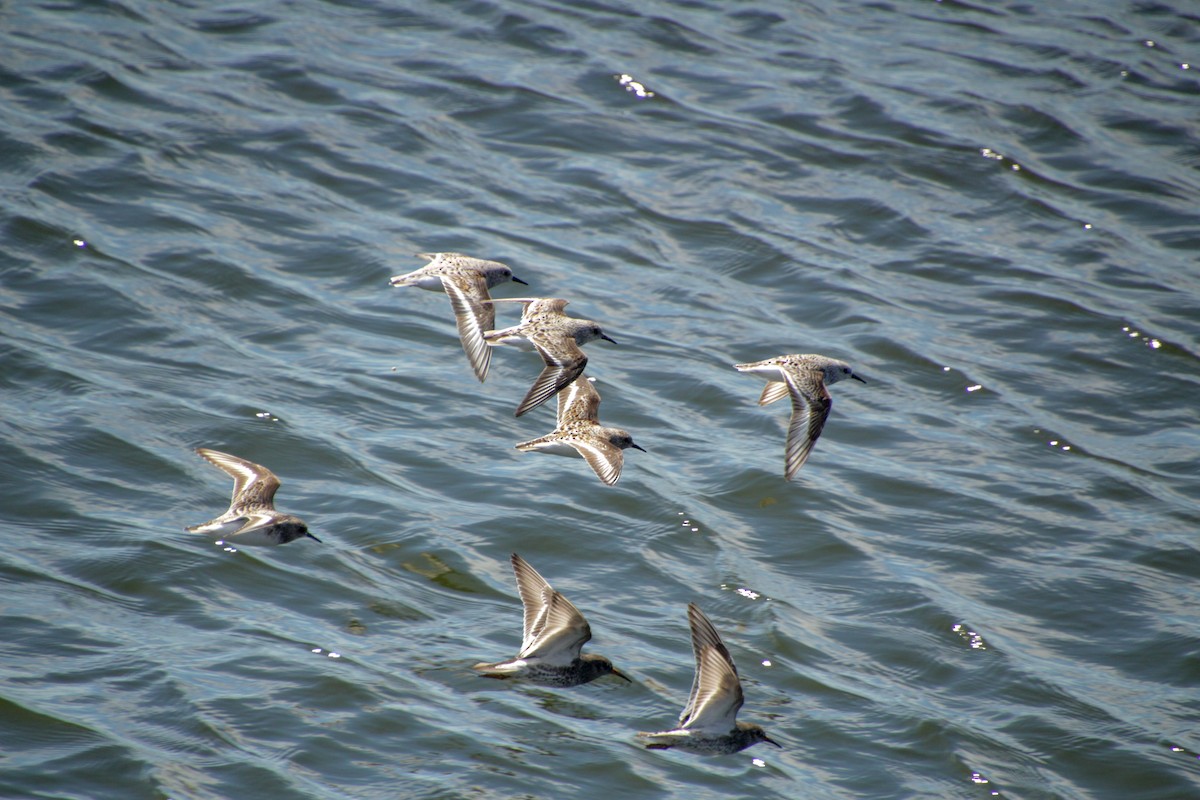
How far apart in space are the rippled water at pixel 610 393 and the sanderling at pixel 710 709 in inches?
8.7

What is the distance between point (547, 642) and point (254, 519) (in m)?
1.70

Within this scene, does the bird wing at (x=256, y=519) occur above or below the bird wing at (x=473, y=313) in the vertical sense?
below

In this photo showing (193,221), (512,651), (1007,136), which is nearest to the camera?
(512,651)

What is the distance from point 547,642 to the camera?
648cm

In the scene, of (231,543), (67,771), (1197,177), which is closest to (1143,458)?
(1197,177)

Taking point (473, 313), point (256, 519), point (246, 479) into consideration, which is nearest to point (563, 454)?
point (473, 313)

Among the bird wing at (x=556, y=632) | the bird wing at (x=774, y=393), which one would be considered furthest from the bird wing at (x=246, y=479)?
the bird wing at (x=774, y=393)

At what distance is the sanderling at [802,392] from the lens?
788cm

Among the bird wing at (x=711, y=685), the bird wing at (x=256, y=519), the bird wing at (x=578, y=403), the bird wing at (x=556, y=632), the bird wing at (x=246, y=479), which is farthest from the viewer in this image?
the bird wing at (x=578, y=403)

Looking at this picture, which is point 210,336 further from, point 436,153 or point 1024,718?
point 1024,718

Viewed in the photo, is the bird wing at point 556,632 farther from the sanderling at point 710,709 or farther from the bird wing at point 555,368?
the bird wing at point 555,368

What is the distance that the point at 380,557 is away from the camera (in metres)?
7.70

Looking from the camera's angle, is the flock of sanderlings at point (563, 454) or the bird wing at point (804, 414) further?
the bird wing at point (804, 414)

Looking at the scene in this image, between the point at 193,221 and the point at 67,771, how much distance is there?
634 centimetres
